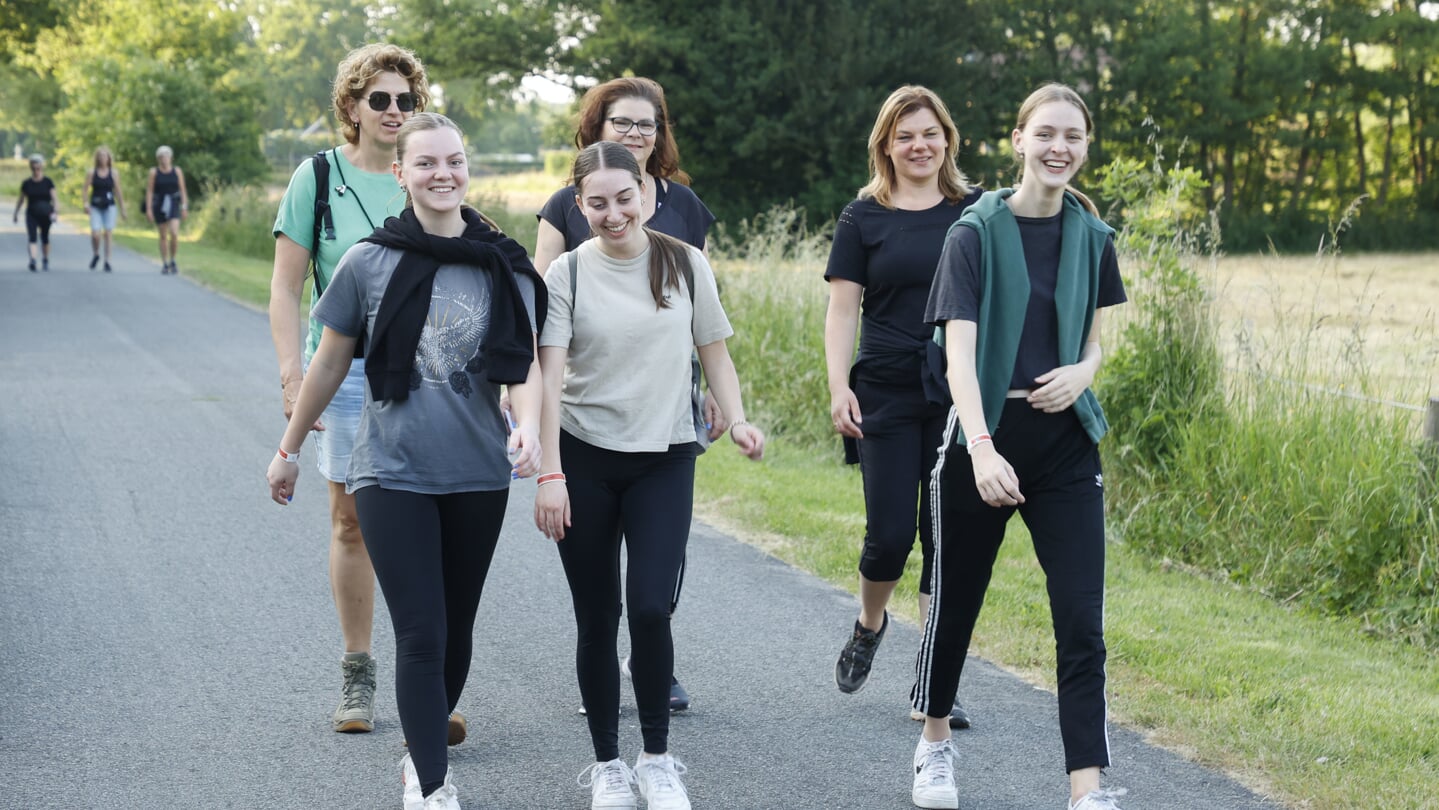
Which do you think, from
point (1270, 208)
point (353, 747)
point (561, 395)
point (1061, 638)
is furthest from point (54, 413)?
point (1270, 208)

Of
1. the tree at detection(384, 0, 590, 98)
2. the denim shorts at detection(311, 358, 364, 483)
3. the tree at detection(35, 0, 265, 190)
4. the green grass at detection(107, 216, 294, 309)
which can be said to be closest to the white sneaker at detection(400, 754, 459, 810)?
the denim shorts at detection(311, 358, 364, 483)

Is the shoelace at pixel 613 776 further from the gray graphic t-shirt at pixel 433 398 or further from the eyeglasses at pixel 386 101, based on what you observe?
the eyeglasses at pixel 386 101

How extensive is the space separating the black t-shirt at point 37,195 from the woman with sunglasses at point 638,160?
68.6 feet

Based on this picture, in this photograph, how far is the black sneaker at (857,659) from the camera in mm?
4926

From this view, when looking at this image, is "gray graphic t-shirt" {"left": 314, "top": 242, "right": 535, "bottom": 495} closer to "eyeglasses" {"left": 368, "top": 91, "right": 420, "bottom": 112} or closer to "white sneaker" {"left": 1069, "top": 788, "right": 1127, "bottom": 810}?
"eyeglasses" {"left": 368, "top": 91, "right": 420, "bottom": 112}

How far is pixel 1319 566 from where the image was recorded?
267 inches

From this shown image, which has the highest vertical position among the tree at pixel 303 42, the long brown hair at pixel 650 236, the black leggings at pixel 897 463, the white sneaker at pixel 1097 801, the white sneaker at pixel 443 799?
the tree at pixel 303 42

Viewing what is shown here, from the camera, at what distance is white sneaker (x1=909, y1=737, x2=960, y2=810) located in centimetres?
412

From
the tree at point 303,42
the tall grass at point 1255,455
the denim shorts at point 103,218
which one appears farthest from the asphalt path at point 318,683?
the tree at point 303,42

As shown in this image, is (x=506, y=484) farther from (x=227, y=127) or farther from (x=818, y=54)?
(x=227, y=127)

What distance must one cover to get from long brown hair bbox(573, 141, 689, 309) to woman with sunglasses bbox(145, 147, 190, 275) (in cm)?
2102

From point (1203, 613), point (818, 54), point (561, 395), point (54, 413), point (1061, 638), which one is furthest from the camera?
point (818, 54)

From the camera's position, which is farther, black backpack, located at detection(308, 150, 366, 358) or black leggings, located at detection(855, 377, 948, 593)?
black leggings, located at detection(855, 377, 948, 593)

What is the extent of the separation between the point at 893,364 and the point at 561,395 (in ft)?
3.91
